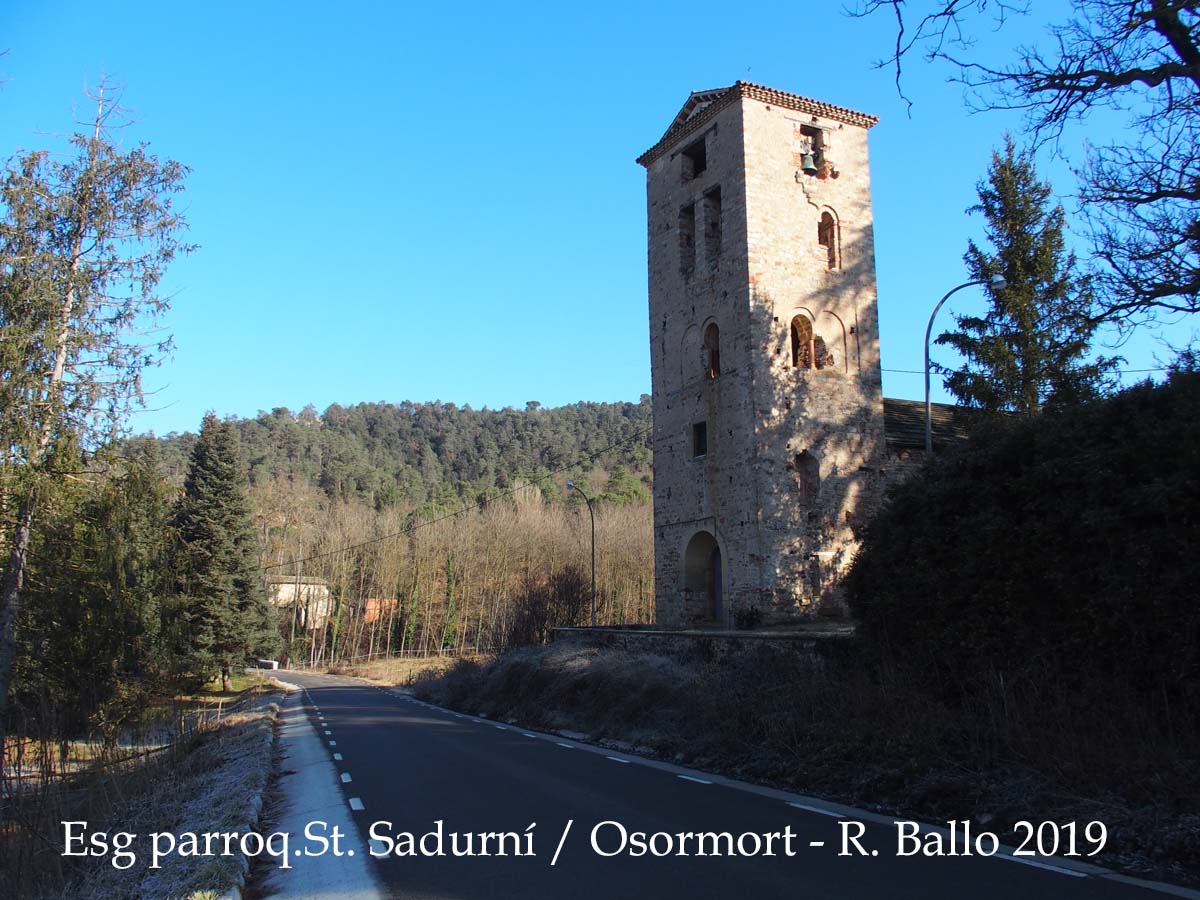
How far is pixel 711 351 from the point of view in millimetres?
28422

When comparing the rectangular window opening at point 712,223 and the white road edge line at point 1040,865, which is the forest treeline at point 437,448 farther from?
the white road edge line at point 1040,865

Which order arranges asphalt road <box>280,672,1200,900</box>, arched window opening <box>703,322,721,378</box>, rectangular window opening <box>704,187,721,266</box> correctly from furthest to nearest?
rectangular window opening <box>704,187,721,266</box>
arched window opening <box>703,322,721,378</box>
asphalt road <box>280,672,1200,900</box>

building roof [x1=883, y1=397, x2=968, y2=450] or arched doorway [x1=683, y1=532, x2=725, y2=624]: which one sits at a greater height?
building roof [x1=883, y1=397, x2=968, y2=450]

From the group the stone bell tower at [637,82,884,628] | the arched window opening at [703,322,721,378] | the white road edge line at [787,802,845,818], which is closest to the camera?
the white road edge line at [787,802,845,818]

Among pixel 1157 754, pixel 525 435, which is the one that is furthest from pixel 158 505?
pixel 525 435

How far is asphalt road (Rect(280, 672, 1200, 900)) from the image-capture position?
604cm

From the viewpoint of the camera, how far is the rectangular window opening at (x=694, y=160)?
30.0 m

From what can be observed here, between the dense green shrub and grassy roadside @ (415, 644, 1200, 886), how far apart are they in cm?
63

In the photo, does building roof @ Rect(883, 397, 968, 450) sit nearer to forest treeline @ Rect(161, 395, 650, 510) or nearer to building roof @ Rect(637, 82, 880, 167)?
building roof @ Rect(637, 82, 880, 167)

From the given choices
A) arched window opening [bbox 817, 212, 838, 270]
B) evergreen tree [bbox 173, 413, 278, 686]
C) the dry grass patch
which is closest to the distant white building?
the dry grass patch

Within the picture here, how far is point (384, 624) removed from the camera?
6900 cm

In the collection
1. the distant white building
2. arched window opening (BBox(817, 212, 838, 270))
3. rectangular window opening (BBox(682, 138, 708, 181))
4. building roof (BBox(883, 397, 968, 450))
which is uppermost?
rectangular window opening (BBox(682, 138, 708, 181))

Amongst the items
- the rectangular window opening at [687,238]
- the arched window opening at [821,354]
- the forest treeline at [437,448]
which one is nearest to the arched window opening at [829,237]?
the arched window opening at [821,354]

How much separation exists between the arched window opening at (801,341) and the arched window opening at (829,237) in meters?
2.42
